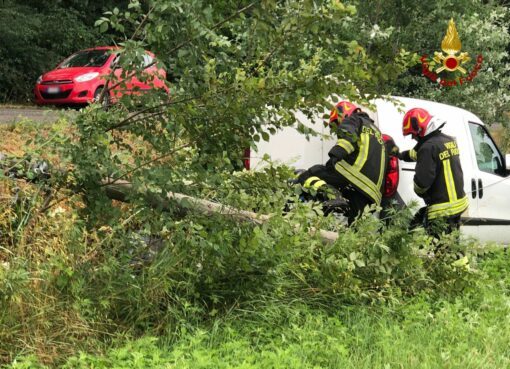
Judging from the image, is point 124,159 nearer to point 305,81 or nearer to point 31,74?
point 305,81

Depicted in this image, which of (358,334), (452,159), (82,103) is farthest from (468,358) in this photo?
(82,103)

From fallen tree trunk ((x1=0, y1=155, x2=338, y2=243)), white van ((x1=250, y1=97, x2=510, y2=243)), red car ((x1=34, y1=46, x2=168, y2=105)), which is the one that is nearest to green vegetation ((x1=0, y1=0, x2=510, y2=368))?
fallen tree trunk ((x1=0, y1=155, x2=338, y2=243))

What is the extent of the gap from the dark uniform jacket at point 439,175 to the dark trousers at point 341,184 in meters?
0.54

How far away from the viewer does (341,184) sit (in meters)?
7.03

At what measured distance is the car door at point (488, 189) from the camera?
25.8ft

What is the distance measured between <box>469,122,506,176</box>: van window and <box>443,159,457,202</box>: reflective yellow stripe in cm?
118

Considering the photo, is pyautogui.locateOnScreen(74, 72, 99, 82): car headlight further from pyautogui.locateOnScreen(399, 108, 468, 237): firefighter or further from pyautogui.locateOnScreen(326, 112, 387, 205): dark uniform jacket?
pyautogui.locateOnScreen(399, 108, 468, 237): firefighter

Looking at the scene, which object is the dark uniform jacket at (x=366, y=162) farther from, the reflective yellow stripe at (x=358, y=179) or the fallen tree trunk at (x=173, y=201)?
the fallen tree trunk at (x=173, y=201)

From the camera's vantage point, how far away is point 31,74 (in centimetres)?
2331

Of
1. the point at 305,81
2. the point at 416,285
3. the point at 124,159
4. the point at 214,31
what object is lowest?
the point at 416,285

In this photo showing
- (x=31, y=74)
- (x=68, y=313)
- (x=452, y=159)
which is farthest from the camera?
(x=31, y=74)

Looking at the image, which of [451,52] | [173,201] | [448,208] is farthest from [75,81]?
[173,201]

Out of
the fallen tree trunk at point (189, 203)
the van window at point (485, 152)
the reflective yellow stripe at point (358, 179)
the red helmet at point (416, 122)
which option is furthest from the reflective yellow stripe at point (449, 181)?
the fallen tree trunk at point (189, 203)

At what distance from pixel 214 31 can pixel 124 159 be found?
99cm
